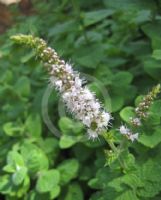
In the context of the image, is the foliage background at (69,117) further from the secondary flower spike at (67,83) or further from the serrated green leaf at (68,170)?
the secondary flower spike at (67,83)

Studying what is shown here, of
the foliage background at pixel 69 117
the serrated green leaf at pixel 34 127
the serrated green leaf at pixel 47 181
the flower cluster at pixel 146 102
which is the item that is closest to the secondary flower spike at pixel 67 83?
the flower cluster at pixel 146 102

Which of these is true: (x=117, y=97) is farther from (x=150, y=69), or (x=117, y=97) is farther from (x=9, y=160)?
(x=9, y=160)

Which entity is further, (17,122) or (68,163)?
(17,122)

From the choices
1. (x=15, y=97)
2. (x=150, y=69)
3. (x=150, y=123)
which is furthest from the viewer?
(x=15, y=97)

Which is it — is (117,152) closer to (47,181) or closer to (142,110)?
(142,110)

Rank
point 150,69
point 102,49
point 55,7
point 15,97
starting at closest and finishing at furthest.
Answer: point 150,69 → point 102,49 → point 15,97 → point 55,7

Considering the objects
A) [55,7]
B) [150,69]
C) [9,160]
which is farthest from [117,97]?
[55,7]

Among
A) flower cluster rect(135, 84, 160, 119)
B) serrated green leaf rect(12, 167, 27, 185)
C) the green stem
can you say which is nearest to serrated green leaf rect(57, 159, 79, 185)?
serrated green leaf rect(12, 167, 27, 185)

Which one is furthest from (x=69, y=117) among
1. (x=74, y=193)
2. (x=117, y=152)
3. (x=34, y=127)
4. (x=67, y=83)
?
(x=67, y=83)
